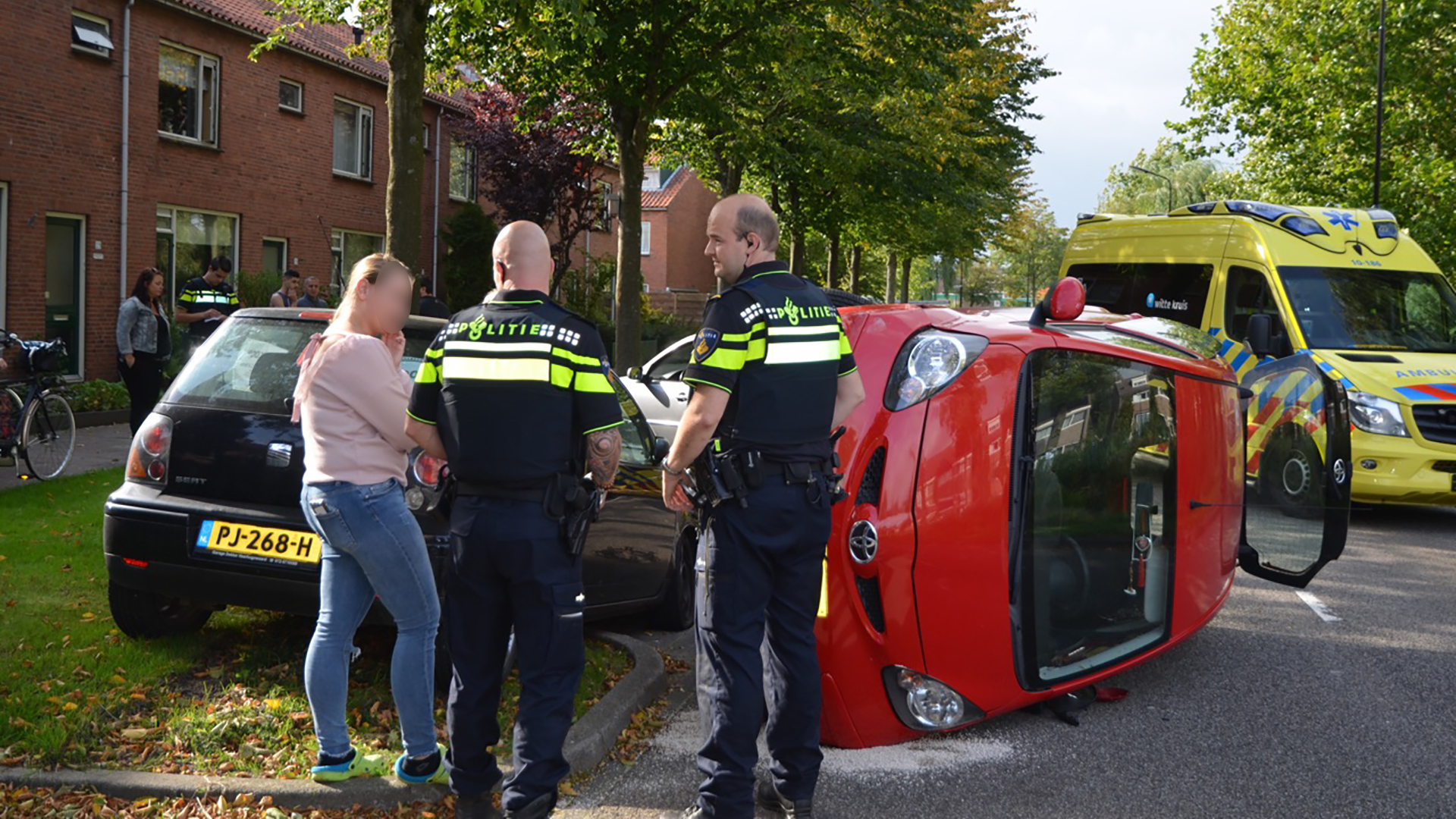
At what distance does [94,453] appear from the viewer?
12.0m

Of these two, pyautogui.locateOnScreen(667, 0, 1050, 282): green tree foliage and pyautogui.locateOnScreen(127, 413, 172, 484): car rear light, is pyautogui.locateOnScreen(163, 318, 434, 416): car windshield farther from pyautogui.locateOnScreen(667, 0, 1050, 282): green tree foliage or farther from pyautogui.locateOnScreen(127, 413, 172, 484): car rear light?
pyautogui.locateOnScreen(667, 0, 1050, 282): green tree foliage

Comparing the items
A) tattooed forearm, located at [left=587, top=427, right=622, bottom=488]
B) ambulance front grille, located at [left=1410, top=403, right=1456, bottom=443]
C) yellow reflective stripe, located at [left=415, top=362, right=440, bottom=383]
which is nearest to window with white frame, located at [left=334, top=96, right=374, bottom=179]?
ambulance front grille, located at [left=1410, top=403, right=1456, bottom=443]

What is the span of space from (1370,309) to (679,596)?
26.3ft

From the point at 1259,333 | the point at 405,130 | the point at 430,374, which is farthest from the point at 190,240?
the point at 430,374

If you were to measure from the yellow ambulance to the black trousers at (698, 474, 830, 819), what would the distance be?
23.0ft

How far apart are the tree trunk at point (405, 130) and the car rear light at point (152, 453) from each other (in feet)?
12.6

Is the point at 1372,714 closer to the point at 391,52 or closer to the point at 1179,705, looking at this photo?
the point at 1179,705

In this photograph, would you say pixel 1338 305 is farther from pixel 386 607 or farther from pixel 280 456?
pixel 386 607

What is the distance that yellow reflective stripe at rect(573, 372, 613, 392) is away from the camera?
3.78 metres

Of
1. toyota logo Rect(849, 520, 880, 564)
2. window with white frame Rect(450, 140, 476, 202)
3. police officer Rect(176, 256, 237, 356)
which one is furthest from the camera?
window with white frame Rect(450, 140, 476, 202)

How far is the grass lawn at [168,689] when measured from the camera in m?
4.25

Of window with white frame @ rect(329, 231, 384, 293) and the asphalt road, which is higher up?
window with white frame @ rect(329, 231, 384, 293)

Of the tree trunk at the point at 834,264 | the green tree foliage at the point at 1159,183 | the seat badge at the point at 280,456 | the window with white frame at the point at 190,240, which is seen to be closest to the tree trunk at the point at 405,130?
the seat badge at the point at 280,456

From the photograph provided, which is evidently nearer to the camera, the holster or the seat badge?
the holster
